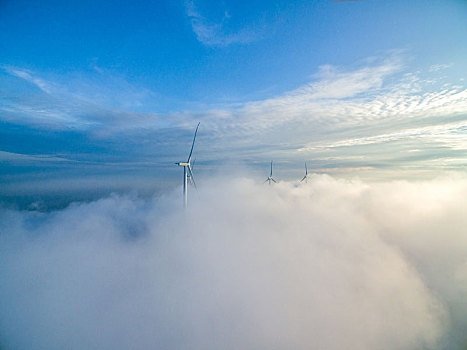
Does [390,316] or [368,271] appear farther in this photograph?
[368,271]

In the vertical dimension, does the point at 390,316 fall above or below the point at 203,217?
below

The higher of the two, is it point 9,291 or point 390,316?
point 9,291

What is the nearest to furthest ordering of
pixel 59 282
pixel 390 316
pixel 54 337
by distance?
pixel 54 337 < pixel 390 316 < pixel 59 282

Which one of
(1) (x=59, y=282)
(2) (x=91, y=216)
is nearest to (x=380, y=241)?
(1) (x=59, y=282)

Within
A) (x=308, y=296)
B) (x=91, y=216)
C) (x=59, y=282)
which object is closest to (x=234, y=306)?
(x=308, y=296)

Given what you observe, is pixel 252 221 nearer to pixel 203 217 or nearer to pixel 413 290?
pixel 203 217

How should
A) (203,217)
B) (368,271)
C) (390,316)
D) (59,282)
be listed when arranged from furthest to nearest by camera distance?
(203,217) → (368,271) → (59,282) → (390,316)

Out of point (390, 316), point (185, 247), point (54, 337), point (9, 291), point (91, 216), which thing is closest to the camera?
point (54, 337)

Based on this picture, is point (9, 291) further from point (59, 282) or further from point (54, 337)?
point (54, 337)

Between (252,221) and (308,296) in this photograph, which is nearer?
(308,296)
